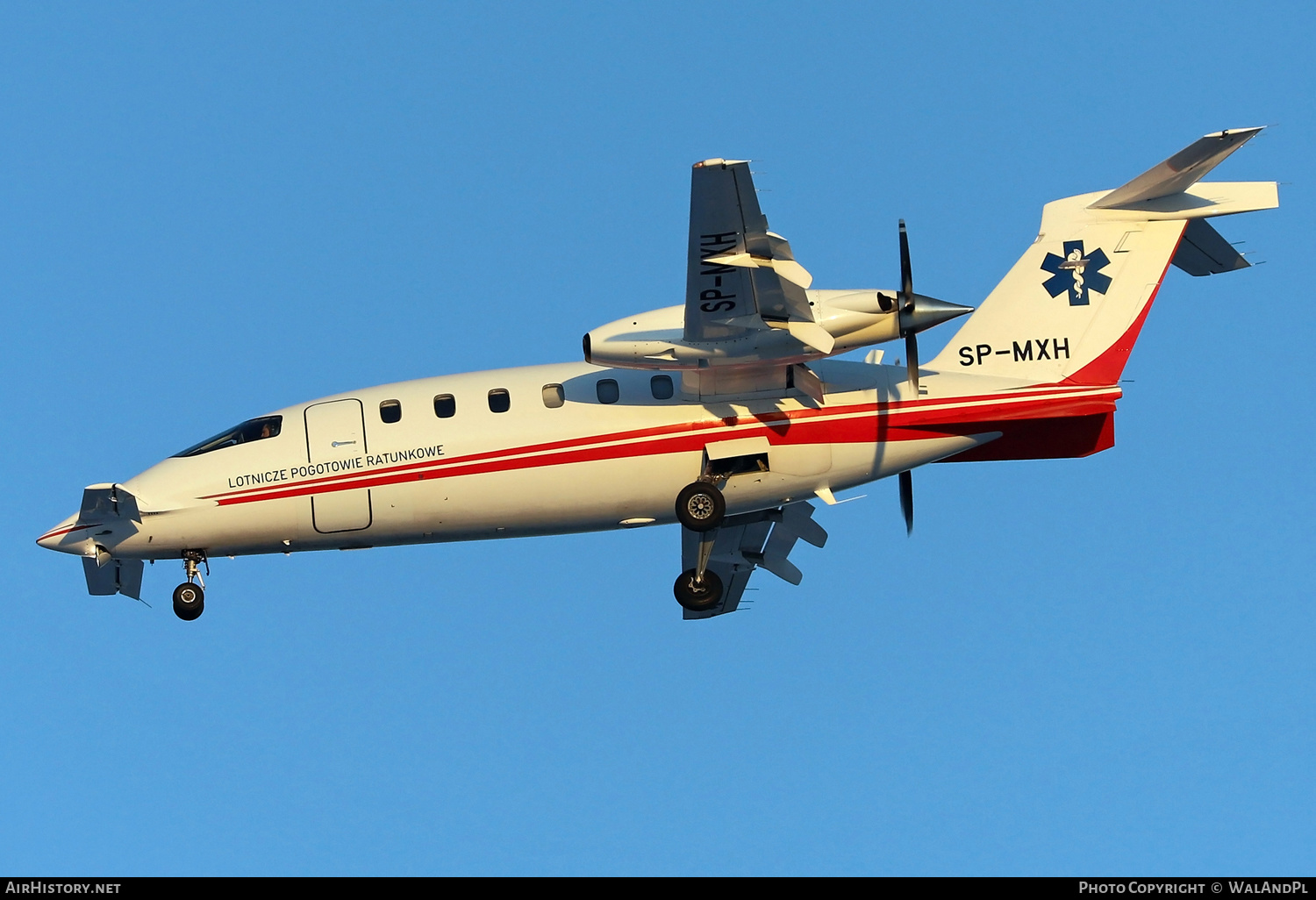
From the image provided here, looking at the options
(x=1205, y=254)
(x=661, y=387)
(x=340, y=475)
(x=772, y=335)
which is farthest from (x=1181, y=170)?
(x=340, y=475)

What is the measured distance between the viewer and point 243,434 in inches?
1145

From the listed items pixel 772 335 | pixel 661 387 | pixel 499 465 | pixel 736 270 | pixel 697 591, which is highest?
pixel 736 270

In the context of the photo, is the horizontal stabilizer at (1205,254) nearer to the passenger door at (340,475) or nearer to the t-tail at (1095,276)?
the t-tail at (1095,276)

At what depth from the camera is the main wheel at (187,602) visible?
2852 centimetres

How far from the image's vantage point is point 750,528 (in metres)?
31.7

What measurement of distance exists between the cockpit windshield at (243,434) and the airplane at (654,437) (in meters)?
0.04

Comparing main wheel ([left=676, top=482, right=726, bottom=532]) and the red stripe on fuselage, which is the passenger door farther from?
main wheel ([left=676, top=482, right=726, bottom=532])

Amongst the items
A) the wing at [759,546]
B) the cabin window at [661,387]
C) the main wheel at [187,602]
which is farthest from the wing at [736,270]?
the main wheel at [187,602]

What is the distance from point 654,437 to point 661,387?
96cm

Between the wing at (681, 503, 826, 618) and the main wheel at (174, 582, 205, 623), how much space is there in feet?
29.8

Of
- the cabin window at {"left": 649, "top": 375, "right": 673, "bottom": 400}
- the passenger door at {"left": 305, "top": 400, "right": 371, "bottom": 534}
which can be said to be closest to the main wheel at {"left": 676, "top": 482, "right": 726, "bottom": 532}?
the cabin window at {"left": 649, "top": 375, "right": 673, "bottom": 400}

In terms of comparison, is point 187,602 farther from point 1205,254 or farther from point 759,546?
point 1205,254

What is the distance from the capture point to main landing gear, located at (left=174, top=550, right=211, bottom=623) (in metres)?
28.5
